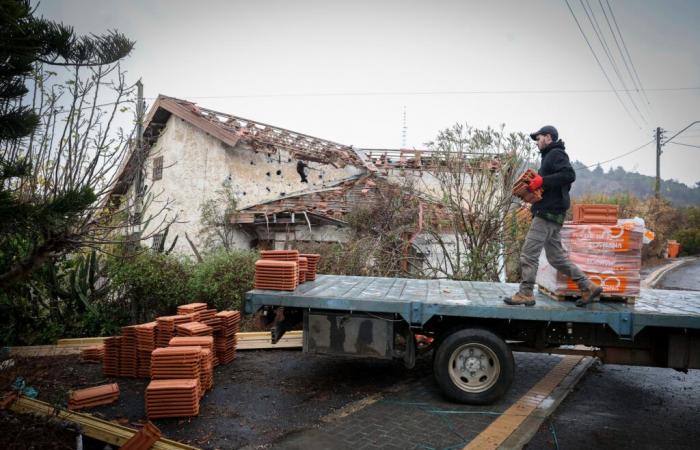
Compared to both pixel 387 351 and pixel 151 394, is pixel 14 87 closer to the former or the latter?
pixel 151 394

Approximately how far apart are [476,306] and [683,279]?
54.1 feet

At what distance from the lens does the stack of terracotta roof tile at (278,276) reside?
19.6 ft

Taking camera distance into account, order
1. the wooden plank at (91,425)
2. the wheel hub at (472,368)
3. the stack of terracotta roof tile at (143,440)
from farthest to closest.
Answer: the wheel hub at (472,368) < the wooden plank at (91,425) < the stack of terracotta roof tile at (143,440)

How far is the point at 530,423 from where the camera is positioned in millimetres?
4953

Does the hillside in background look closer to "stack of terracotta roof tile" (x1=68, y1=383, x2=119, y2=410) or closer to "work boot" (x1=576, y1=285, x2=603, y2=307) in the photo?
"work boot" (x1=576, y1=285, x2=603, y2=307)

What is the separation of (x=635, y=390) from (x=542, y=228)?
A: 115 inches

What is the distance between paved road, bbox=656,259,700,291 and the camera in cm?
1555

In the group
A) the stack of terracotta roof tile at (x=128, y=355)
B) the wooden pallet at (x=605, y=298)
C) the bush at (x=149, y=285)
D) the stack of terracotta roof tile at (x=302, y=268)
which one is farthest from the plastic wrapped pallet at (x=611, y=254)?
the bush at (x=149, y=285)

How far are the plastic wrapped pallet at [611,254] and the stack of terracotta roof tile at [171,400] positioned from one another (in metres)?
4.62

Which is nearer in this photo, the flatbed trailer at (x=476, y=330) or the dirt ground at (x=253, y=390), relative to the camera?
the dirt ground at (x=253, y=390)

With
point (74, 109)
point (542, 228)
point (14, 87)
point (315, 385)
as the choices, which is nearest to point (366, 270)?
point (315, 385)

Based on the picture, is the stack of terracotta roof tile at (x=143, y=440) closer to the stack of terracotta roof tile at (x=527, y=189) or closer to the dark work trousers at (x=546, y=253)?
the dark work trousers at (x=546, y=253)

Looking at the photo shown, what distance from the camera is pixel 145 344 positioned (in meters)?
6.30

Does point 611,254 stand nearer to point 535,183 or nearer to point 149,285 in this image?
point 535,183
